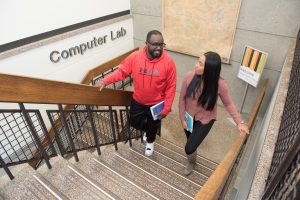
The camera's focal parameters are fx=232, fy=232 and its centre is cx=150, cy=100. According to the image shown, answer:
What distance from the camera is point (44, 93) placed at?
1481 millimetres

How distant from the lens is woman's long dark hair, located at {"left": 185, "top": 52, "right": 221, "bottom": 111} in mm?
2016

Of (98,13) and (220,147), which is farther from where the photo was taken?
(98,13)

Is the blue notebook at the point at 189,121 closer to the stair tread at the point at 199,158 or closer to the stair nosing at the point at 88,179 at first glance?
the stair tread at the point at 199,158

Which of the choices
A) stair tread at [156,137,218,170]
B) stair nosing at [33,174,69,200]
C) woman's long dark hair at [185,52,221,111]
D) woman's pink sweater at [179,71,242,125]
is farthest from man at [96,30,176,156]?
stair nosing at [33,174,69,200]

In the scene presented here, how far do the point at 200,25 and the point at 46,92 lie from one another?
135 inches

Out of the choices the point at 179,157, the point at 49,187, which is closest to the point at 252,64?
the point at 179,157

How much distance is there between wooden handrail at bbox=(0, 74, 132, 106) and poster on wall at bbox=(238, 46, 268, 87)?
2.66m

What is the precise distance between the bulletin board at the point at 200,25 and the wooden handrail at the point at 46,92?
278 cm

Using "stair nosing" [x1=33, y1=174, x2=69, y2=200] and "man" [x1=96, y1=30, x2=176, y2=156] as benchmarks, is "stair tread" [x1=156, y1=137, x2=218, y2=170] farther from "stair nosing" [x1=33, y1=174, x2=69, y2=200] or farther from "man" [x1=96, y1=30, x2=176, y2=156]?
"stair nosing" [x1=33, y1=174, x2=69, y2=200]

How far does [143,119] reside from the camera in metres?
2.79

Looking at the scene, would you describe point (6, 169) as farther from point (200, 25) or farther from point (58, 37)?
point (200, 25)

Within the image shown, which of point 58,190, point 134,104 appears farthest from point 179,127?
point 58,190

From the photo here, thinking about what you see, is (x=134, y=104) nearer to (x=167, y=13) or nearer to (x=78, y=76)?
(x=78, y=76)

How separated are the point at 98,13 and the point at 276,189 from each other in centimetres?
414
